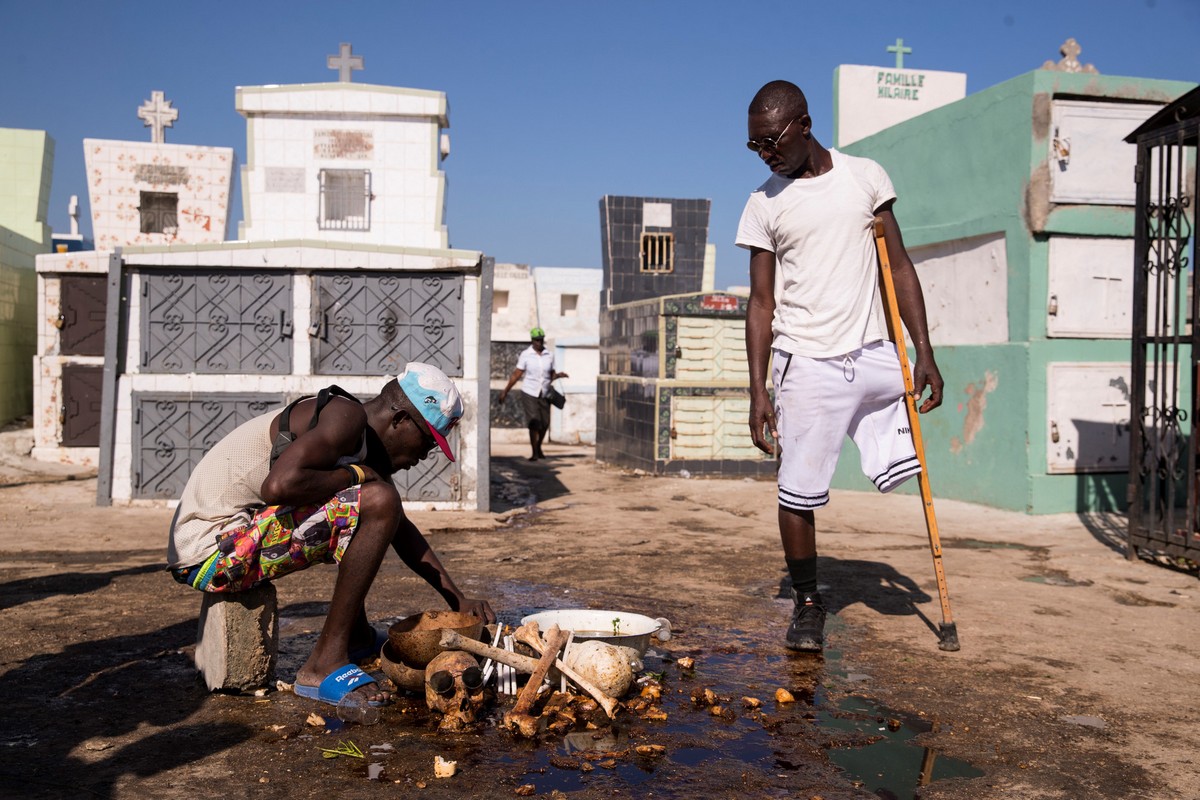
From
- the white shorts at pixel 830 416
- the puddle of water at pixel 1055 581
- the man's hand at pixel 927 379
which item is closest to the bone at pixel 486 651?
the white shorts at pixel 830 416

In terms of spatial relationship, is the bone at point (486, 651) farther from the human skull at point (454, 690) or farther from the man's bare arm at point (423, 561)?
the man's bare arm at point (423, 561)

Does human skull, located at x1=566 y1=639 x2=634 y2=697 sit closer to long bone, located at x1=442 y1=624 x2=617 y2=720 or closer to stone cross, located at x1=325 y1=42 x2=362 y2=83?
A: long bone, located at x1=442 y1=624 x2=617 y2=720

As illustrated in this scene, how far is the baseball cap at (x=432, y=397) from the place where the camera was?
3.71 metres

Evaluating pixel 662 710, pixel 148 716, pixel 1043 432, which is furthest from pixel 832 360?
pixel 1043 432

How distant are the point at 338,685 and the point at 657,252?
21.5 meters

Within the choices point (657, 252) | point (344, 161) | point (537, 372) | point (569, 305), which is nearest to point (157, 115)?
point (344, 161)

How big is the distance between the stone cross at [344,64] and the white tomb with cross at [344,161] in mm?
15

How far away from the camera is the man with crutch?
14.2 ft

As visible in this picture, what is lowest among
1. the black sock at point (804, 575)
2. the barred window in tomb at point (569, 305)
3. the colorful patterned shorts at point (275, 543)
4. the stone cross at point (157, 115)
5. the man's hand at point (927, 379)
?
the black sock at point (804, 575)

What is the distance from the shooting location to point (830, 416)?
4.37 meters

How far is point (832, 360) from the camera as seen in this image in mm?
4363

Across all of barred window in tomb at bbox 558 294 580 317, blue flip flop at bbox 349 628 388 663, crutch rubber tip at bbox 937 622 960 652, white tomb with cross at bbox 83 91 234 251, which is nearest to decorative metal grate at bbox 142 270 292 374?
blue flip flop at bbox 349 628 388 663

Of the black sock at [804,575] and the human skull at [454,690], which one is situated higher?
the black sock at [804,575]

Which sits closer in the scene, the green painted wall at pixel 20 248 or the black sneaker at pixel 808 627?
the black sneaker at pixel 808 627
